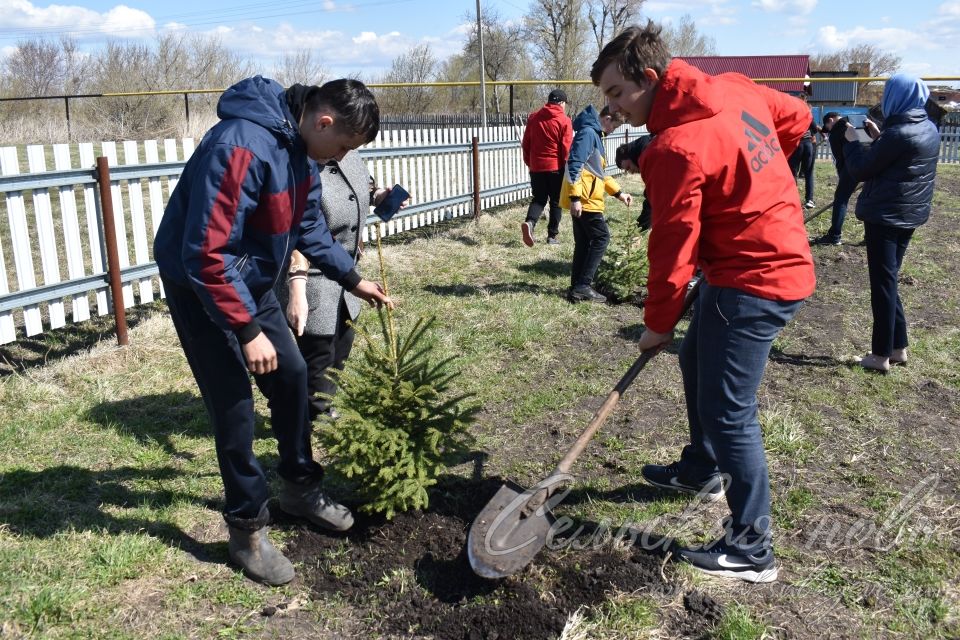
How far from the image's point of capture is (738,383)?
282 cm

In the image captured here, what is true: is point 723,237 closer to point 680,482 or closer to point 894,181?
point 680,482

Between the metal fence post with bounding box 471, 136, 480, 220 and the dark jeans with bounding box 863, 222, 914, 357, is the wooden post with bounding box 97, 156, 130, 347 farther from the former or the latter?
the metal fence post with bounding box 471, 136, 480, 220

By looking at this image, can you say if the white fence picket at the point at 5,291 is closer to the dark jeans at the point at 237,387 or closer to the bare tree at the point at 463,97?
the dark jeans at the point at 237,387

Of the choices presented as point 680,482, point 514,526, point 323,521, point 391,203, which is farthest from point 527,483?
point 391,203

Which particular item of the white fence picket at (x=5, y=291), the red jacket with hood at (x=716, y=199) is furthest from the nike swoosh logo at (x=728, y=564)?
the white fence picket at (x=5, y=291)

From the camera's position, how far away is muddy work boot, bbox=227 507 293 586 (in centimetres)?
292

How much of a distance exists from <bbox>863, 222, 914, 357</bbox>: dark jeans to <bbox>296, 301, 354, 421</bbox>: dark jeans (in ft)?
11.6

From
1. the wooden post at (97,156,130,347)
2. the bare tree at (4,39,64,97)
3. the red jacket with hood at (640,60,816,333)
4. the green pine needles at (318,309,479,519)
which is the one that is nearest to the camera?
the red jacket with hood at (640,60,816,333)

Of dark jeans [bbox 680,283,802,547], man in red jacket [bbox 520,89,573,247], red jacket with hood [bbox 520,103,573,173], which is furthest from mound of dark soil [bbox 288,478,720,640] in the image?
red jacket with hood [bbox 520,103,573,173]

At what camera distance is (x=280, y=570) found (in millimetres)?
2932

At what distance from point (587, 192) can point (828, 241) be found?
4.96 metres

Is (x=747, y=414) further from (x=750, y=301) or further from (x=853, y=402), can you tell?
(x=853, y=402)

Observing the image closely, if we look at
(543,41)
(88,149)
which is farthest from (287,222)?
(543,41)

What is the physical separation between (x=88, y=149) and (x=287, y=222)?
388 cm
